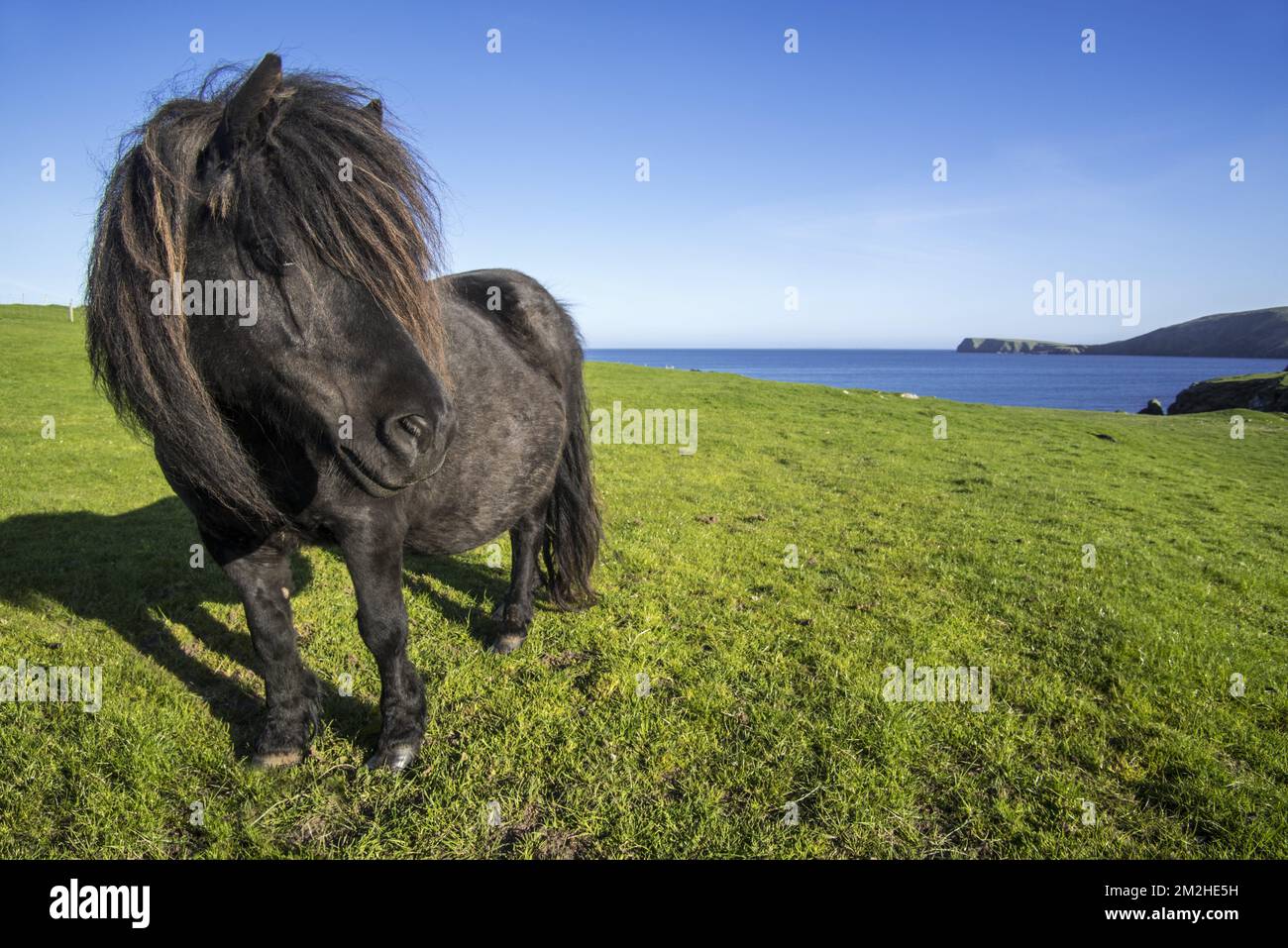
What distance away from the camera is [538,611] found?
557 cm

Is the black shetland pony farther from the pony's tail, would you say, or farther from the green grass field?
the pony's tail

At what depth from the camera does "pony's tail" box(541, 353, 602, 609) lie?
5418 mm

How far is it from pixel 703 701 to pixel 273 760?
2.48m

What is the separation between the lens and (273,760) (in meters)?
3.34

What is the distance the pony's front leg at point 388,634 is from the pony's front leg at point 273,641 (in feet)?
1.41

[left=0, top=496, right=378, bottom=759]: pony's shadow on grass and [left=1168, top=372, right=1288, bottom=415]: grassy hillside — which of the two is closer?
[left=0, top=496, right=378, bottom=759]: pony's shadow on grass

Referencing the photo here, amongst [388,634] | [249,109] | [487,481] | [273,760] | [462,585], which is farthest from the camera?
[462,585]

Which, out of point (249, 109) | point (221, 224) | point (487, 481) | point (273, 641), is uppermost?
point (249, 109)

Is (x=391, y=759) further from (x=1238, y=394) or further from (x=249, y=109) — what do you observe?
(x=1238, y=394)

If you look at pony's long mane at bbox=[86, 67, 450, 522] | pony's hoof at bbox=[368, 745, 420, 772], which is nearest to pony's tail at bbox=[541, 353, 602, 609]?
pony's hoof at bbox=[368, 745, 420, 772]

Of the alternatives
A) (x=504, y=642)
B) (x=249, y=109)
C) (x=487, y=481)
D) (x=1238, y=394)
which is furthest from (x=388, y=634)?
(x=1238, y=394)

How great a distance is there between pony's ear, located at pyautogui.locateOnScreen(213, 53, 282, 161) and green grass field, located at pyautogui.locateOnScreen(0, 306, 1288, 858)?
2.93m

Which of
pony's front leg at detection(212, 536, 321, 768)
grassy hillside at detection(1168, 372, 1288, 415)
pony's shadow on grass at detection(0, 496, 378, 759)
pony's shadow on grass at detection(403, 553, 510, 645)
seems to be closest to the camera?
pony's front leg at detection(212, 536, 321, 768)
